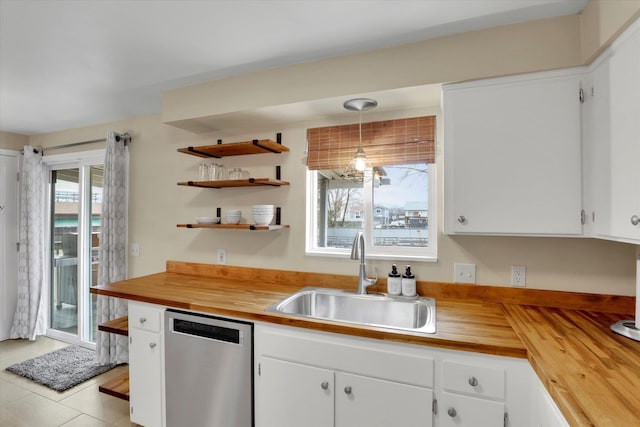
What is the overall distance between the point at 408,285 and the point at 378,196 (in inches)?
25.5

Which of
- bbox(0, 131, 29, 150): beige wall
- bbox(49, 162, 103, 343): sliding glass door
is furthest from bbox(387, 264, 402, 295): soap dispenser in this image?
bbox(0, 131, 29, 150): beige wall

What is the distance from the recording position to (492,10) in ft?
4.70

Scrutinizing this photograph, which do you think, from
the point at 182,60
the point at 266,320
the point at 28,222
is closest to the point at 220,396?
the point at 266,320

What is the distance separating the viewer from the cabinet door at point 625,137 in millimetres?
1139

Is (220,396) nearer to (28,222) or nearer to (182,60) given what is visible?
(182,60)

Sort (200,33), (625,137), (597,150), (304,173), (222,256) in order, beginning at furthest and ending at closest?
1. (222,256)
2. (304,173)
3. (200,33)
4. (597,150)
5. (625,137)

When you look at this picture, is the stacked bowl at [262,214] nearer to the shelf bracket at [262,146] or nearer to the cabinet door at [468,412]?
the shelf bracket at [262,146]

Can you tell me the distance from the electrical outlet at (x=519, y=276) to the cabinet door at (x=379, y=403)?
872mm

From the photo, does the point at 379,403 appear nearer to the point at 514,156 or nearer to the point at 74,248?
the point at 514,156

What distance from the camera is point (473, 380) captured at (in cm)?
125

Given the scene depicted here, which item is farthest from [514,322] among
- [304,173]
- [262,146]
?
[262,146]

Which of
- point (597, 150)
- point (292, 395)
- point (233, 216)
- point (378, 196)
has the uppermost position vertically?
point (597, 150)

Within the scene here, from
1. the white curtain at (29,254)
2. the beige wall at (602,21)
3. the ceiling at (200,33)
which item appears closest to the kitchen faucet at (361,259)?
the ceiling at (200,33)

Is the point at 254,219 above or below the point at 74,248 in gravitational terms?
above
